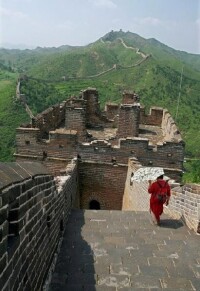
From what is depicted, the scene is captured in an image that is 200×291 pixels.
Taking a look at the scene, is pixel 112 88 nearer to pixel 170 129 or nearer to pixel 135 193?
pixel 170 129

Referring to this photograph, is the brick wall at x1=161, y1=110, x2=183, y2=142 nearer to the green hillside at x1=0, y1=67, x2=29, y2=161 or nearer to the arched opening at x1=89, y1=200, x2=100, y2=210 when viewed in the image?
the arched opening at x1=89, y1=200, x2=100, y2=210

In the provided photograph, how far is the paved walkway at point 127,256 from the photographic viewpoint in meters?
5.47

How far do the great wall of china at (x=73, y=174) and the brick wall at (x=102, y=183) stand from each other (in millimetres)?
30

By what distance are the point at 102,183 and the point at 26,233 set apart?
9.41 m

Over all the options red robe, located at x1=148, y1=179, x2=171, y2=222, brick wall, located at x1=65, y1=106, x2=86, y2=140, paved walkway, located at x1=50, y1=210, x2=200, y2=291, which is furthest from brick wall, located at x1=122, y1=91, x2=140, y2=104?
red robe, located at x1=148, y1=179, x2=171, y2=222

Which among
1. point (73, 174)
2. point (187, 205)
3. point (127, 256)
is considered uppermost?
point (187, 205)

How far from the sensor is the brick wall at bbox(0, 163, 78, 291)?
3.15 meters

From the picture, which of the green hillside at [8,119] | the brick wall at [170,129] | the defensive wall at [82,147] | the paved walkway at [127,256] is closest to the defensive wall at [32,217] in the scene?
the paved walkway at [127,256]

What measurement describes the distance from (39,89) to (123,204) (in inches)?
1875

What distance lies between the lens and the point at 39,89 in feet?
194

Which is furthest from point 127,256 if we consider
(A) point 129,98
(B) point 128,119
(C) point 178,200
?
(A) point 129,98

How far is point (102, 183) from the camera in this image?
1340 cm

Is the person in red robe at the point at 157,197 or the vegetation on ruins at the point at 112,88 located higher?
the person in red robe at the point at 157,197

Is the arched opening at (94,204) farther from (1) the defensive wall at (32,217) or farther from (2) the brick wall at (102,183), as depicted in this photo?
(1) the defensive wall at (32,217)
